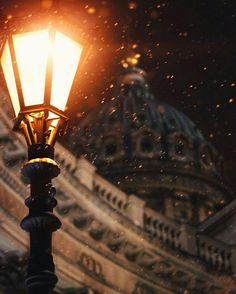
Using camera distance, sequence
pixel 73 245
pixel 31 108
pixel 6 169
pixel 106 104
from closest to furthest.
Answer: pixel 31 108 < pixel 6 169 < pixel 73 245 < pixel 106 104

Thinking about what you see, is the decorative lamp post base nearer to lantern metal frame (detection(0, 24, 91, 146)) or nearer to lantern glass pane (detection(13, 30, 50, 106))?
lantern metal frame (detection(0, 24, 91, 146))

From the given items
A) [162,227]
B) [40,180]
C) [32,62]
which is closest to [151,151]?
[162,227]

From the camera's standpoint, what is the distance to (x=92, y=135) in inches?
2068

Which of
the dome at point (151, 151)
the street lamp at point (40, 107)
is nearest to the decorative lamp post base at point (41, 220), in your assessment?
the street lamp at point (40, 107)

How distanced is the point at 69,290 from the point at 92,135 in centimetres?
4050

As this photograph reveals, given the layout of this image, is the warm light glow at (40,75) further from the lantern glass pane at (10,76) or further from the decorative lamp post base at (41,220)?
the decorative lamp post base at (41,220)

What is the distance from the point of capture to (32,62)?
4.66 metres

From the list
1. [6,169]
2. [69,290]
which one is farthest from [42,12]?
[6,169]

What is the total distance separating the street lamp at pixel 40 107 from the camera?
4.59 metres

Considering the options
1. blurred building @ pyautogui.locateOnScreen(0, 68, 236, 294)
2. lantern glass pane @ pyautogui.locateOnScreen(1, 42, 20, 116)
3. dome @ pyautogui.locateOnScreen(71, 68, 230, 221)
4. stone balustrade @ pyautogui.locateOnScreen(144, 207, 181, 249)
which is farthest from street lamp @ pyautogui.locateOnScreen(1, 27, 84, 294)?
dome @ pyautogui.locateOnScreen(71, 68, 230, 221)

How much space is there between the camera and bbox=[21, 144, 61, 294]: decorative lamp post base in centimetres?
445

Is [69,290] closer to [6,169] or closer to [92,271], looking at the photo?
[6,169]

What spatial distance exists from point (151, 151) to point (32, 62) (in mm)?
45792

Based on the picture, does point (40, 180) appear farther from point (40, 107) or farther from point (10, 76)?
point (10, 76)
